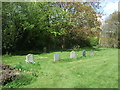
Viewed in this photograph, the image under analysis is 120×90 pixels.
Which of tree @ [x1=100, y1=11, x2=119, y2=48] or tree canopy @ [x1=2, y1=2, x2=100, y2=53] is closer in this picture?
tree canopy @ [x1=2, y1=2, x2=100, y2=53]

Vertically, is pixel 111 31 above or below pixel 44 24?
below

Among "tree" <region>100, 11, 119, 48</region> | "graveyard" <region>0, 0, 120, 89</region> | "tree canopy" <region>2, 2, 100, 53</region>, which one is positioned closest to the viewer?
"graveyard" <region>0, 0, 120, 89</region>

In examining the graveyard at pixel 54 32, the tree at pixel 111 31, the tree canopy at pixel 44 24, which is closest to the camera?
the graveyard at pixel 54 32

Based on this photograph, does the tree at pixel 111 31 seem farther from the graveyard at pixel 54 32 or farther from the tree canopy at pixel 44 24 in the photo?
the tree canopy at pixel 44 24

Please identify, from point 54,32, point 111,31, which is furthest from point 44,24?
point 111,31

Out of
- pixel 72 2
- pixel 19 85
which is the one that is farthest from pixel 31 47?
pixel 19 85

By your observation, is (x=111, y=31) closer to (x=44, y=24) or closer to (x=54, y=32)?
(x=54, y=32)

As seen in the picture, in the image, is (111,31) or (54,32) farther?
(111,31)

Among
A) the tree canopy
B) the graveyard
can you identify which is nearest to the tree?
the graveyard

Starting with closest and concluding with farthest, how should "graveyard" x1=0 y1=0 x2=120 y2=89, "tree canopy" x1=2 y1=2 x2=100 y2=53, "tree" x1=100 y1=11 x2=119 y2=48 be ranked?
"graveyard" x1=0 y1=0 x2=120 y2=89
"tree canopy" x1=2 y1=2 x2=100 y2=53
"tree" x1=100 y1=11 x2=119 y2=48

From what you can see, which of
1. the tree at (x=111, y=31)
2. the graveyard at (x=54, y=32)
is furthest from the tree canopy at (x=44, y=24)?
the tree at (x=111, y=31)

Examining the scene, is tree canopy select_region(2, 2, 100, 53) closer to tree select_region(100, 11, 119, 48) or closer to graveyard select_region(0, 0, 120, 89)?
graveyard select_region(0, 0, 120, 89)

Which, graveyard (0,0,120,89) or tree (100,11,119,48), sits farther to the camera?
tree (100,11,119,48)

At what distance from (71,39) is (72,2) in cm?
500
